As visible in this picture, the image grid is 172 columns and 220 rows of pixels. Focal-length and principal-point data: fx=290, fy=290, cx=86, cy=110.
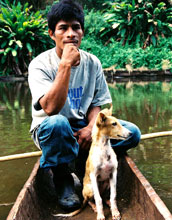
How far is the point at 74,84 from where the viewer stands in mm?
2531

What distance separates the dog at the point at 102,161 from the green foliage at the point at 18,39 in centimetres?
1576

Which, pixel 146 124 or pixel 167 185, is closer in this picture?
pixel 167 185

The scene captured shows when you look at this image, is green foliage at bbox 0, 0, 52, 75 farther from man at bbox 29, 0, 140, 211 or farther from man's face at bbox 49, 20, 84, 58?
man's face at bbox 49, 20, 84, 58

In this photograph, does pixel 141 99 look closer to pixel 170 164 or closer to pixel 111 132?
pixel 170 164

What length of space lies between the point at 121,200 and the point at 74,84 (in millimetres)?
1038

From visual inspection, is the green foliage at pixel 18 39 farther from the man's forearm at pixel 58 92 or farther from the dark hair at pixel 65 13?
the man's forearm at pixel 58 92

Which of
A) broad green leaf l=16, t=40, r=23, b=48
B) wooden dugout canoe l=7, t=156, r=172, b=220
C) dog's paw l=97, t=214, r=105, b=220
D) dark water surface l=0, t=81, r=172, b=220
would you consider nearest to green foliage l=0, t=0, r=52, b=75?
broad green leaf l=16, t=40, r=23, b=48

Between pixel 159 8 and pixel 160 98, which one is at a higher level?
pixel 159 8

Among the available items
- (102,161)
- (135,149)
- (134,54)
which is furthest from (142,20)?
(102,161)

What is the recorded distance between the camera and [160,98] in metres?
8.38

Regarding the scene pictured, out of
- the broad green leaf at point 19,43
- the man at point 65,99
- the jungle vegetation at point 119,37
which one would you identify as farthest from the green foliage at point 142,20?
the man at point 65,99

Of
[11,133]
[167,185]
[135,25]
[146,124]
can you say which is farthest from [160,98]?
[135,25]

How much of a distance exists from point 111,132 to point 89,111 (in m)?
0.75

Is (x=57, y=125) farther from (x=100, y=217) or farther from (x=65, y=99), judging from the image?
(x=100, y=217)
